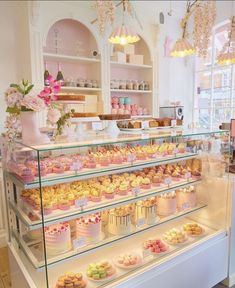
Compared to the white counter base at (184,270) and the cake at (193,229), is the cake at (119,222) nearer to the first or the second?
the white counter base at (184,270)

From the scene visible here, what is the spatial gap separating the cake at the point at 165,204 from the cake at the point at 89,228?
657 mm

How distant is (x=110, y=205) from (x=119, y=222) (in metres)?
0.20

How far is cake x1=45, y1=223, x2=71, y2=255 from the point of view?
1.55m

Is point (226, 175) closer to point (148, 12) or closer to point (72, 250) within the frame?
point (72, 250)

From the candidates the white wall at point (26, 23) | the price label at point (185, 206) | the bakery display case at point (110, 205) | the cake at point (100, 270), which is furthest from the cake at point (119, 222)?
the white wall at point (26, 23)

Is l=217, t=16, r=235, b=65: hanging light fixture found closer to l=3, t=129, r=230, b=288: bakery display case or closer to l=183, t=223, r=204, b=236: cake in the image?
l=3, t=129, r=230, b=288: bakery display case

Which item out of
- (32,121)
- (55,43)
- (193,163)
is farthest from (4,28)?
(193,163)

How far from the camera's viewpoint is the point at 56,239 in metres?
1.55

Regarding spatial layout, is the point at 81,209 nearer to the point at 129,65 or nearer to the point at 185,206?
the point at 185,206

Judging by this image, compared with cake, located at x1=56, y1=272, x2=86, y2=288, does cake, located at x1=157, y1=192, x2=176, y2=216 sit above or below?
above

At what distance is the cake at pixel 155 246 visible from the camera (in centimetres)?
192

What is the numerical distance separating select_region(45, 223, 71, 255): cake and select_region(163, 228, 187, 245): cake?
916mm

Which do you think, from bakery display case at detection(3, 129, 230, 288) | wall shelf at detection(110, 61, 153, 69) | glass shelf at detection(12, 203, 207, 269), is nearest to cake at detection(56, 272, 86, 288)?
bakery display case at detection(3, 129, 230, 288)

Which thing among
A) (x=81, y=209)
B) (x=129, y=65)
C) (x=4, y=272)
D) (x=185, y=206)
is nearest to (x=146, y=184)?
(x=185, y=206)
